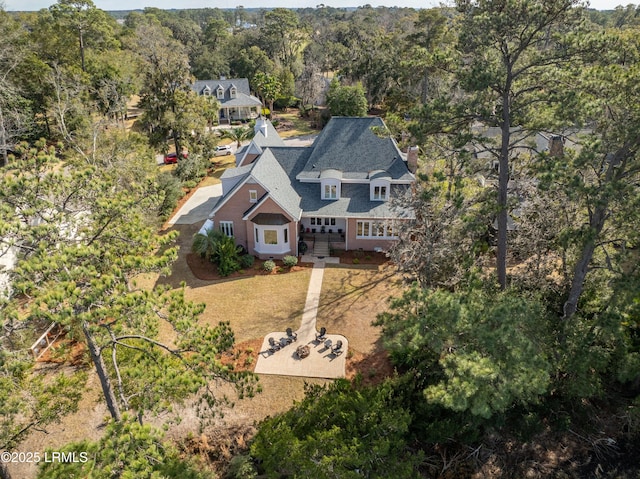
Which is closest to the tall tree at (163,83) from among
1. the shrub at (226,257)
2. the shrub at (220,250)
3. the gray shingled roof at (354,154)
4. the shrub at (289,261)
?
the gray shingled roof at (354,154)

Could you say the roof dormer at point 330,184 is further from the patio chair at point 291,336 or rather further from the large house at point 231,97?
the large house at point 231,97

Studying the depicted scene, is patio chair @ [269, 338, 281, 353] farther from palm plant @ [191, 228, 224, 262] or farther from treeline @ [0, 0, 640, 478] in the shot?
palm plant @ [191, 228, 224, 262]

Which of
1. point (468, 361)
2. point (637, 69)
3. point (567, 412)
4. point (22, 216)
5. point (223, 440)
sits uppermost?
point (637, 69)

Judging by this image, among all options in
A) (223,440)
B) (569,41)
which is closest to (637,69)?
(569,41)

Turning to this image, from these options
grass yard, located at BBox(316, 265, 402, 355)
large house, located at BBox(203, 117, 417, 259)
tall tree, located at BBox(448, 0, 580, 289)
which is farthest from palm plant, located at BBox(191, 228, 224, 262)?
tall tree, located at BBox(448, 0, 580, 289)

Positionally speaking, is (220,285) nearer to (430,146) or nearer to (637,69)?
(430,146)

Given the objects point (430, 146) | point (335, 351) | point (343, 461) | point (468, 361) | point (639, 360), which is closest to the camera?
point (468, 361)
